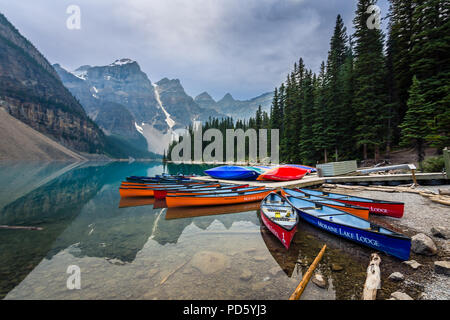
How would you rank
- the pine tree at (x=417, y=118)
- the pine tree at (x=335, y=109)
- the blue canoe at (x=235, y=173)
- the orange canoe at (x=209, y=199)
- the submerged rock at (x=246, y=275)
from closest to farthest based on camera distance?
the submerged rock at (x=246, y=275) → the orange canoe at (x=209, y=199) → the pine tree at (x=417, y=118) → the blue canoe at (x=235, y=173) → the pine tree at (x=335, y=109)

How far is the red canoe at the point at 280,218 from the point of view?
21.5 feet

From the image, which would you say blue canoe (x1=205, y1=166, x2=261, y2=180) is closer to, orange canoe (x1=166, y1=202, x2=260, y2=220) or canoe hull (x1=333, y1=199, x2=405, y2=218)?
orange canoe (x1=166, y1=202, x2=260, y2=220)

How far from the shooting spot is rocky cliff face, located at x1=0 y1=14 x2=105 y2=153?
11556 cm

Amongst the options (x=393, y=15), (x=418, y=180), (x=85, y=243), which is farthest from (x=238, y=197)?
(x=393, y=15)

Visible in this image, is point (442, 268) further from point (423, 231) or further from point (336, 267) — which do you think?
point (423, 231)

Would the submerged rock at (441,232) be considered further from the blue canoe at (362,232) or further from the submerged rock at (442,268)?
the submerged rock at (442,268)

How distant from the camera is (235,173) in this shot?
72.8 ft

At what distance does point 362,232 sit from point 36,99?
601ft

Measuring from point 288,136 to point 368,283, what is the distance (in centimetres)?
4259

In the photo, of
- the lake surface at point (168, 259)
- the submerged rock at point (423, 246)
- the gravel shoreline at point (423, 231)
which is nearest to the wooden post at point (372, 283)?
the lake surface at point (168, 259)

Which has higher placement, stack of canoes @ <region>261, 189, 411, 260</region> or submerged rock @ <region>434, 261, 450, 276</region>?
stack of canoes @ <region>261, 189, 411, 260</region>

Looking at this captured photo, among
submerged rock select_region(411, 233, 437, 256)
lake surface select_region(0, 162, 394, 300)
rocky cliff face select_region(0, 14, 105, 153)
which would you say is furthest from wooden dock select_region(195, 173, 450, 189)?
rocky cliff face select_region(0, 14, 105, 153)

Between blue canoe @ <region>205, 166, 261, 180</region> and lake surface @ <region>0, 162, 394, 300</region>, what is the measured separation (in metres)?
10.7

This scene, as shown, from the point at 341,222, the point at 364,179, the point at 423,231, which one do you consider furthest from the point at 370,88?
the point at 341,222
